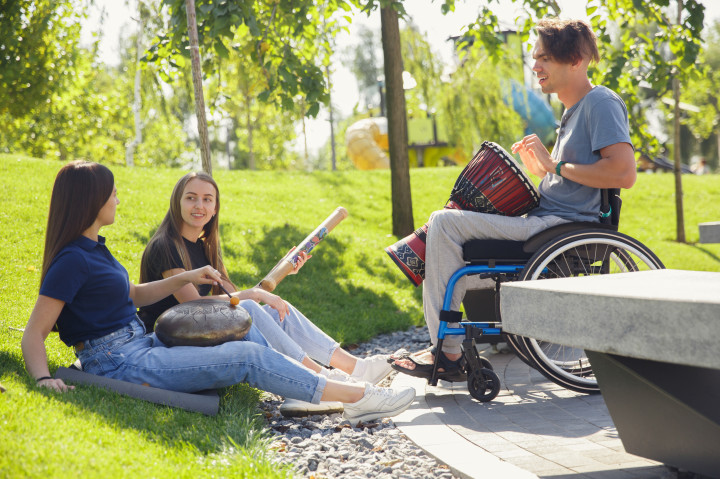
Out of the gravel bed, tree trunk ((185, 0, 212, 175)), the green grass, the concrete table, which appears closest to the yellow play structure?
the green grass

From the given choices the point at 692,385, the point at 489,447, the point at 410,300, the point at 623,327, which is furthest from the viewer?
the point at 410,300

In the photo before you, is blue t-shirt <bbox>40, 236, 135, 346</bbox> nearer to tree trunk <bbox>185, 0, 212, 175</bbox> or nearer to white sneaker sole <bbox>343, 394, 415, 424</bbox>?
white sneaker sole <bbox>343, 394, 415, 424</bbox>

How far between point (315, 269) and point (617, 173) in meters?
4.35

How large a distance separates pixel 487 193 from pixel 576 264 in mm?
614

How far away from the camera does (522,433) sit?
3.09 m

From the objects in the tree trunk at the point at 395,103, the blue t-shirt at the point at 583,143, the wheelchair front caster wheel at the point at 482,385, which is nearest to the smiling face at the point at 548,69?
the blue t-shirt at the point at 583,143

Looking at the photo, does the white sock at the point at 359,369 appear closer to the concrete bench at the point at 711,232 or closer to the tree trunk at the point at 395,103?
the concrete bench at the point at 711,232

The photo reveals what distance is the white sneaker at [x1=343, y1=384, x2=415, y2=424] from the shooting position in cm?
331

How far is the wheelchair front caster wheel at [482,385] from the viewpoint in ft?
11.6

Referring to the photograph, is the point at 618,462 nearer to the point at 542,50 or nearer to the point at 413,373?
the point at 413,373

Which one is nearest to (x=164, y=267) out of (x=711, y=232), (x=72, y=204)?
(x=72, y=204)

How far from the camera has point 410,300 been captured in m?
6.89

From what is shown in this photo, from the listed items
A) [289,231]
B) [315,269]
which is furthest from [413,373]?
[289,231]

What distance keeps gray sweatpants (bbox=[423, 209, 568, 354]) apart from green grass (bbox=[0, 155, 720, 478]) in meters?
1.12
